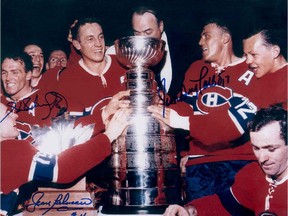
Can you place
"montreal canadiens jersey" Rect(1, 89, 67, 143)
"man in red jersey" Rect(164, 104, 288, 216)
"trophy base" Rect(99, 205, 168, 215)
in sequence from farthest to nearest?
1. "montreal canadiens jersey" Rect(1, 89, 67, 143)
2. "man in red jersey" Rect(164, 104, 288, 216)
3. "trophy base" Rect(99, 205, 168, 215)

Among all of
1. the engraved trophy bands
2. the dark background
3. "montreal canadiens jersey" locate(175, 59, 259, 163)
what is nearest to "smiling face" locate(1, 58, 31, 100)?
the dark background

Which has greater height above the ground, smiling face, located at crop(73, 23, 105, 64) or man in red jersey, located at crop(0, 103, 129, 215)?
smiling face, located at crop(73, 23, 105, 64)

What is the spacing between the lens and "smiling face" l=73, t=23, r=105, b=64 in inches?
93.0

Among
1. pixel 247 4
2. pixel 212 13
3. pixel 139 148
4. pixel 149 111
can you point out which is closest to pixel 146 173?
pixel 139 148

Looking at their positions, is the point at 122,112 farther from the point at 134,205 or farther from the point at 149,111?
the point at 134,205

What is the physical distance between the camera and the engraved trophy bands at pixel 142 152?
2154 mm

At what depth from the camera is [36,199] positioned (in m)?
2.27

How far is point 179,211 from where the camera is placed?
7.19 feet

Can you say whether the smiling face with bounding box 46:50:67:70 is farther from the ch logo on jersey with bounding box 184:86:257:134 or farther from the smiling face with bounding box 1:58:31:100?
the ch logo on jersey with bounding box 184:86:257:134

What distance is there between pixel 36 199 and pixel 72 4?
3.98 ft

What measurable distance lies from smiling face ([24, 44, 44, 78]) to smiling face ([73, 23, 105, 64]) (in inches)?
9.0

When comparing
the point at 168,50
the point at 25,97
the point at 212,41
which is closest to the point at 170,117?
the point at 168,50

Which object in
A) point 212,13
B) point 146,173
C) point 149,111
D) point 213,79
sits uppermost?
point 212,13
